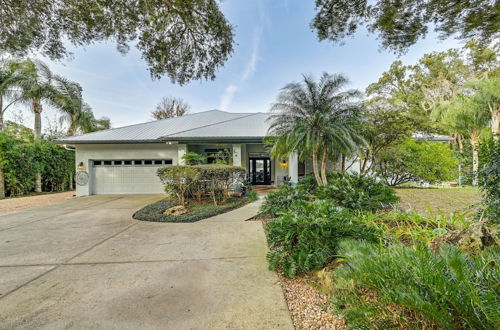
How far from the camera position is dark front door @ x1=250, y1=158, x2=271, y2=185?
1436 cm

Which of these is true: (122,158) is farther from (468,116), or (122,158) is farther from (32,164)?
(468,116)

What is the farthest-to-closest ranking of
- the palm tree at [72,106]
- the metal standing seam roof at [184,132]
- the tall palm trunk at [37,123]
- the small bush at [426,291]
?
the palm tree at [72,106], the tall palm trunk at [37,123], the metal standing seam roof at [184,132], the small bush at [426,291]

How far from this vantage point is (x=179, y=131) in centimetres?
1202

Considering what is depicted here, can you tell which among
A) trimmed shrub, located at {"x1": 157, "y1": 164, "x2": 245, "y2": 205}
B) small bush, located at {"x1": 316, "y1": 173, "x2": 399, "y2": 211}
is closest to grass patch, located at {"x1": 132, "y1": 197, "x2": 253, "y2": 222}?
trimmed shrub, located at {"x1": 157, "y1": 164, "x2": 245, "y2": 205}

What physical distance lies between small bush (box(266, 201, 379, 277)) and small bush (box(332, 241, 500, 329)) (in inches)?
36.7

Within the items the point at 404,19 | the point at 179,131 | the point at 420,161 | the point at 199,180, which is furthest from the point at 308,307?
the point at 420,161

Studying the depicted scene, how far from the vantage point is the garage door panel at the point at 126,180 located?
11.6 metres

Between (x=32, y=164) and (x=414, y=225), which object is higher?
(x=32, y=164)

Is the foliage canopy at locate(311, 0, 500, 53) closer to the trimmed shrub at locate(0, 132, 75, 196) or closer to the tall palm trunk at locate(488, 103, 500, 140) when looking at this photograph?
the tall palm trunk at locate(488, 103, 500, 140)

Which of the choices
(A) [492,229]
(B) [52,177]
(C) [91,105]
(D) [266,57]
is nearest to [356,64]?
(D) [266,57]

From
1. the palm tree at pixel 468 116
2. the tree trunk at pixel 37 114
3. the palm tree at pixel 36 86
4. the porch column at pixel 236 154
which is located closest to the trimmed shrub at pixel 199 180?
the porch column at pixel 236 154

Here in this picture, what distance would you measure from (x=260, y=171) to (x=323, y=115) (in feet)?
26.5

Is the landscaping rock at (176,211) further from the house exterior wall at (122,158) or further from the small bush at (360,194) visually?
the house exterior wall at (122,158)

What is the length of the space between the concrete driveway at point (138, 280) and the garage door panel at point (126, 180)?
6649 millimetres
